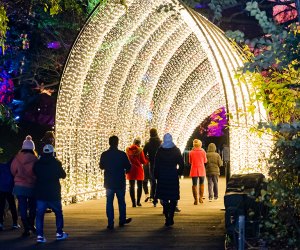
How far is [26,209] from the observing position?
14.5m

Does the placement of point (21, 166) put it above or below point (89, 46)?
below

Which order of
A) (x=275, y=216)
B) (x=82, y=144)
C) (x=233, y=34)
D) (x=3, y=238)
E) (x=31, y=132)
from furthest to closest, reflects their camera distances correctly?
1. (x=31, y=132)
2. (x=82, y=144)
3. (x=3, y=238)
4. (x=275, y=216)
5. (x=233, y=34)

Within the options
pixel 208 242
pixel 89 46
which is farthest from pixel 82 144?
pixel 208 242

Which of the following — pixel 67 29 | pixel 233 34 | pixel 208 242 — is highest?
pixel 67 29

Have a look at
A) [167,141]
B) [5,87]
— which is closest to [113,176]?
[167,141]

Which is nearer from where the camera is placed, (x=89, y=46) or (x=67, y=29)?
(x=89, y=46)

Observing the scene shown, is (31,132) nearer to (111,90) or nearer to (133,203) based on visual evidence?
(111,90)

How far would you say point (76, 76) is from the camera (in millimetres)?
20656

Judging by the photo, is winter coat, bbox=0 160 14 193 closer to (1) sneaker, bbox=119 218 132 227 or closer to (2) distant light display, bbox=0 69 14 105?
(1) sneaker, bbox=119 218 132 227

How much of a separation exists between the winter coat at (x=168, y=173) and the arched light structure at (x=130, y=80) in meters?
1.62

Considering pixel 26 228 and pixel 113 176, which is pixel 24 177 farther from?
pixel 113 176

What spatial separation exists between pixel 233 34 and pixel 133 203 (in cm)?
1146

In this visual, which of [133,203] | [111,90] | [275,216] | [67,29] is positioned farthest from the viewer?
[67,29]

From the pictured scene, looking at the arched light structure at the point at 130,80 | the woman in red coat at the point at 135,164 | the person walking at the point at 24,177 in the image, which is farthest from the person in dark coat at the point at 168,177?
the woman in red coat at the point at 135,164
